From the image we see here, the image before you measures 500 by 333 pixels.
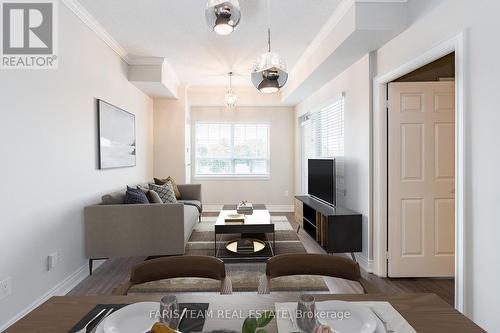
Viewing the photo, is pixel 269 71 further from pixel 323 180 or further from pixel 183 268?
pixel 323 180

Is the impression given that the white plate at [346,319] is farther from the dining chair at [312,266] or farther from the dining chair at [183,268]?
the dining chair at [183,268]

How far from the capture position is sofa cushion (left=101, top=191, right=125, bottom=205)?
10.7 ft

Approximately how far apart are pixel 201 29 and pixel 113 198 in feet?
7.44

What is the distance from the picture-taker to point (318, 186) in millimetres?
4387

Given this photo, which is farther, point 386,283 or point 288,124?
point 288,124

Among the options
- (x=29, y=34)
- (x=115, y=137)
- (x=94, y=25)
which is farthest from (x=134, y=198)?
(x=94, y=25)

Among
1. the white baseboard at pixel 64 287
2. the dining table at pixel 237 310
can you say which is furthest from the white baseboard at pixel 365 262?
the white baseboard at pixel 64 287

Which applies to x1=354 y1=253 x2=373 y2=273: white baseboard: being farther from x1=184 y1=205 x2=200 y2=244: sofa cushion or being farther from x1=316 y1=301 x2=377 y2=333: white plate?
x1=316 y1=301 x2=377 y2=333: white plate

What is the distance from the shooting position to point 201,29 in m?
3.43

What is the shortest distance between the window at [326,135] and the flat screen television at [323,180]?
23 centimetres

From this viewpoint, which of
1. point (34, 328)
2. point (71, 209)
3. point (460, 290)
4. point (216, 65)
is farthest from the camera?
point (216, 65)

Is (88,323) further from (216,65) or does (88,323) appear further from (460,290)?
(216,65)

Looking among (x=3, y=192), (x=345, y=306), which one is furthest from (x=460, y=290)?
(x=3, y=192)

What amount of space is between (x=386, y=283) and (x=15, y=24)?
13.5ft
